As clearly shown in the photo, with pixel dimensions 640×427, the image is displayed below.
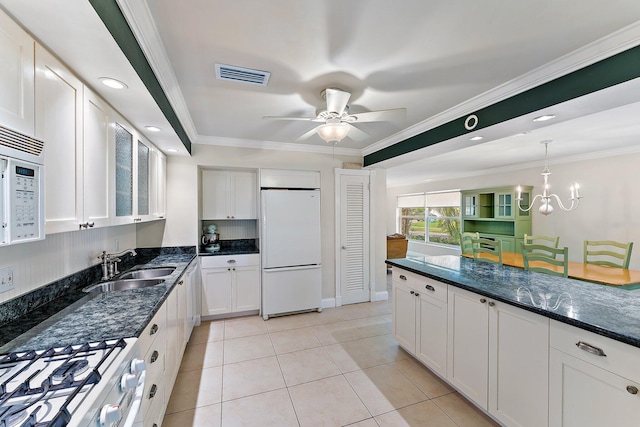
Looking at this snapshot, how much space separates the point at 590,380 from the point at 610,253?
312 cm

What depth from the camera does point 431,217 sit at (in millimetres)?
8289

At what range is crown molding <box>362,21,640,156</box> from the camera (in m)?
1.53

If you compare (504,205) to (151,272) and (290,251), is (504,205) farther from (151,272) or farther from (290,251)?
(151,272)

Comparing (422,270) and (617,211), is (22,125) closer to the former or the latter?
(422,270)

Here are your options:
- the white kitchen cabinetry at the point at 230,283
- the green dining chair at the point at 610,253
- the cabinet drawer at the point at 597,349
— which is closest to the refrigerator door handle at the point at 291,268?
the white kitchen cabinetry at the point at 230,283

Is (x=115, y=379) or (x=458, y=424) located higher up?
(x=115, y=379)

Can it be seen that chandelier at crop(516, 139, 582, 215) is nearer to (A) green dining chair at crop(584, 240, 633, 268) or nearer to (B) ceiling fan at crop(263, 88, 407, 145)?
(A) green dining chair at crop(584, 240, 633, 268)

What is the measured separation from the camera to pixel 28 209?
→ 1062 mm

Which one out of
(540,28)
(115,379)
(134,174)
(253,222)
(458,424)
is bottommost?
(458,424)

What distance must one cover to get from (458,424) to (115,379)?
214 centimetres

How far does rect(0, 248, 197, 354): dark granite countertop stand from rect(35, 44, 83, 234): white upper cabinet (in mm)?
491

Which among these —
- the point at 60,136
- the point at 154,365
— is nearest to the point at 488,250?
the point at 154,365

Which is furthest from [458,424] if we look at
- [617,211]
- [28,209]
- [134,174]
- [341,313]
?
[617,211]

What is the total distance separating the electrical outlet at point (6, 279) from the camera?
134 cm
